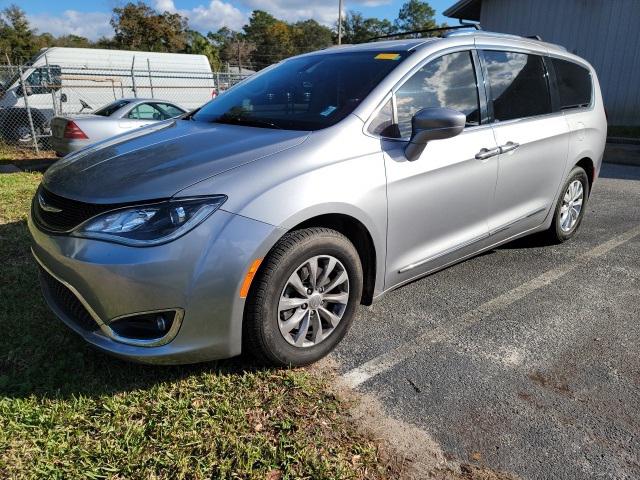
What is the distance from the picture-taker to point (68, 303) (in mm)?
2574

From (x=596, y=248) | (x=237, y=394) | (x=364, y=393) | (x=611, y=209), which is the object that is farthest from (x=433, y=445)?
(x=611, y=209)

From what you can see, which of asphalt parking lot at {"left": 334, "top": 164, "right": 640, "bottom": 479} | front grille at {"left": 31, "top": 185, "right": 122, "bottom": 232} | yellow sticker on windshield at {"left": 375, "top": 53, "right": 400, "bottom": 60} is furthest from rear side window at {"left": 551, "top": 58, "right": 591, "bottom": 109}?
front grille at {"left": 31, "top": 185, "right": 122, "bottom": 232}

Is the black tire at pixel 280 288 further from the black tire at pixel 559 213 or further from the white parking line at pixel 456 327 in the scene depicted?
the black tire at pixel 559 213

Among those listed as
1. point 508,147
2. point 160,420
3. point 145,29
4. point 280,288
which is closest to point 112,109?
point 508,147

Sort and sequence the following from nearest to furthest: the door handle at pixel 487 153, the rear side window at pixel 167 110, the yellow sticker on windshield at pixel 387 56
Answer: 1. the yellow sticker on windshield at pixel 387 56
2. the door handle at pixel 487 153
3. the rear side window at pixel 167 110

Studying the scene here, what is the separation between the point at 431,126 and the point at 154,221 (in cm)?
152

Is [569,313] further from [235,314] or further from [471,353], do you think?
[235,314]

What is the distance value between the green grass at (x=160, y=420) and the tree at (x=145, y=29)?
45.8 meters

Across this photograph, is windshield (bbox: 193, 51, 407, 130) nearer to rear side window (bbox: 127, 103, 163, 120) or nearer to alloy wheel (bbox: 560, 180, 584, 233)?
alloy wheel (bbox: 560, 180, 584, 233)

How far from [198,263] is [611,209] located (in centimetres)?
597

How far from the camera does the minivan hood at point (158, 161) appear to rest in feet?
7.75

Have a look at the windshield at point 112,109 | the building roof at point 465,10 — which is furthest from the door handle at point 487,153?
the building roof at point 465,10

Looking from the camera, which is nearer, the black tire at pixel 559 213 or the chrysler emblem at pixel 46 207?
the chrysler emblem at pixel 46 207

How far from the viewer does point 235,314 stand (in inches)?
93.6
